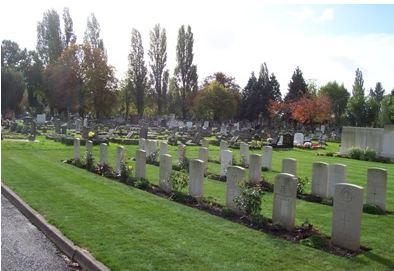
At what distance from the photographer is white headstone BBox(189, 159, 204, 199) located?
11281 mm

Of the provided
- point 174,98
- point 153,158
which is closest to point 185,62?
point 174,98

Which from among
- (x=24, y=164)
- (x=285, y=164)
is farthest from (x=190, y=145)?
(x=285, y=164)

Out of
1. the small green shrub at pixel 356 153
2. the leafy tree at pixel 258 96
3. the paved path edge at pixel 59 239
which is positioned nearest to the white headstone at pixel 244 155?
the paved path edge at pixel 59 239

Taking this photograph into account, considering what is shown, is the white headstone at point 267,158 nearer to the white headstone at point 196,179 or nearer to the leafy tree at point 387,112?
the white headstone at point 196,179

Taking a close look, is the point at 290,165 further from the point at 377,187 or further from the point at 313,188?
the point at 377,187

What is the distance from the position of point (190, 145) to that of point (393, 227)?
21.7 metres

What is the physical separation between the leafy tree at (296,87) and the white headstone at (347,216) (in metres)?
65.6

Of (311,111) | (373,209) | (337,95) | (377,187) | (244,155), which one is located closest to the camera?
(373,209)

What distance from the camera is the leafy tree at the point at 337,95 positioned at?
3299 inches

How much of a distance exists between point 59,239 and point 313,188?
7145 millimetres

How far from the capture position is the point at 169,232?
814 centimetres

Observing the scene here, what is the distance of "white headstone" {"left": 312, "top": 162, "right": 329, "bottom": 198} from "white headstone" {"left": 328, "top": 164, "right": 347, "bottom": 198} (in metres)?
0.11

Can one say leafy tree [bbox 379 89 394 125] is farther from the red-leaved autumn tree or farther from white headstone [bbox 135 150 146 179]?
white headstone [bbox 135 150 146 179]

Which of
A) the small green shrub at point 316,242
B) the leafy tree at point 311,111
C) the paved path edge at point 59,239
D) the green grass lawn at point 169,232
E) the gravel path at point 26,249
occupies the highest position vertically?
the leafy tree at point 311,111
